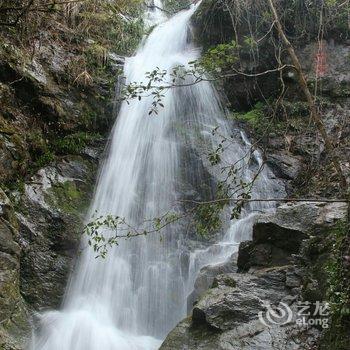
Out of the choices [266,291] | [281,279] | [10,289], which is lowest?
[266,291]

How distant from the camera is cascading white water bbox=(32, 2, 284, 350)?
6613 millimetres

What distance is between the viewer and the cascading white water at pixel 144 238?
21.7ft

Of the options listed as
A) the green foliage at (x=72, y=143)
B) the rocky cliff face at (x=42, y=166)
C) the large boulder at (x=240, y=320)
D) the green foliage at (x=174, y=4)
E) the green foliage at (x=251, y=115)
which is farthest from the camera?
the green foliage at (x=174, y=4)

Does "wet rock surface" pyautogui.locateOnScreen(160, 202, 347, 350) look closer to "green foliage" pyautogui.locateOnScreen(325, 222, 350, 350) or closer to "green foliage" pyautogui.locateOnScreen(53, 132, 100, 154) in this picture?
"green foliage" pyautogui.locateOnScreen(325, 222, 350, 350)

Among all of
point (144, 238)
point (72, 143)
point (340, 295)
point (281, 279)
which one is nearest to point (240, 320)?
point (281, 279)

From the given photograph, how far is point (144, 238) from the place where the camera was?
822 centimetres

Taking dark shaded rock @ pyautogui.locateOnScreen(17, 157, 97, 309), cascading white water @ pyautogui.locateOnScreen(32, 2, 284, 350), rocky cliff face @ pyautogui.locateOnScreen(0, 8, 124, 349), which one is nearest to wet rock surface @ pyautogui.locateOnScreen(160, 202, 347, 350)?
cascading white water @ pyautogui.locateOnScreen(32, 2, 284, 350)

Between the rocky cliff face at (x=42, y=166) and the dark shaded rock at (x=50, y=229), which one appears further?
the dark shaded rock at (x=50, y=229)

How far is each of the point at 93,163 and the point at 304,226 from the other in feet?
17.0

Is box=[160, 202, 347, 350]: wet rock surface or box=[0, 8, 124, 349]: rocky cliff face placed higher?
box=[0, 8, 124, 349]: rocky cliff face

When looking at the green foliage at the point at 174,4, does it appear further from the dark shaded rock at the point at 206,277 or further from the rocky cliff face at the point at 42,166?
the dark shaded rock at the point at 206,277

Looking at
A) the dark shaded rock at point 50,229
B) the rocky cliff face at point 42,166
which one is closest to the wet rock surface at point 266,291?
the rocky cliff face at point 42,166

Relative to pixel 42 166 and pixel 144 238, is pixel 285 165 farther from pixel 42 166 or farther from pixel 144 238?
pixel 42 166

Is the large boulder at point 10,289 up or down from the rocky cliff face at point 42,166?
down
